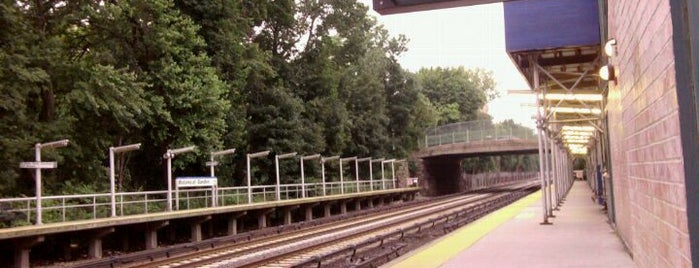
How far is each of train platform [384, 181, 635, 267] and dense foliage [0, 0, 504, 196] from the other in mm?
12114

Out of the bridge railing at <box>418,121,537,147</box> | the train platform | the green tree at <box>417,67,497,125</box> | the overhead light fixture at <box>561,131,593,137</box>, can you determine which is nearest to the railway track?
the train platform

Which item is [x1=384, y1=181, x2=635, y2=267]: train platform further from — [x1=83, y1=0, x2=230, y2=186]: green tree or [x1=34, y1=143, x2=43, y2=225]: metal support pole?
[x1=83, y1=0, x2=230, y2=186]: green tree

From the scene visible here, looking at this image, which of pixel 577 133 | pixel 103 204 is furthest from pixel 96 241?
pixel 577 133

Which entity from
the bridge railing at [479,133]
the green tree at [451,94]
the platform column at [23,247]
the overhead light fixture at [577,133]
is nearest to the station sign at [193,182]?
the platform column at [23,247]

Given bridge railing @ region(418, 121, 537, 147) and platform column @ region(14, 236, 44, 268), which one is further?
bridge railing @ region(418, 121, 537, 147)

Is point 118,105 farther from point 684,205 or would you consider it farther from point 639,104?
point 684,205

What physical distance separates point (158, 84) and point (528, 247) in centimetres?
1644

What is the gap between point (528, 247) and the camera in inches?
520

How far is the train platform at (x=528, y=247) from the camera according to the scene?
11000 mm

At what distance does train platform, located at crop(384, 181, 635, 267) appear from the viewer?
→ 1100cm

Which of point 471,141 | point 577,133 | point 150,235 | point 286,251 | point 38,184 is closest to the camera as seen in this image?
point 286,251

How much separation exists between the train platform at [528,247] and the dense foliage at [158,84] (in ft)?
39.7

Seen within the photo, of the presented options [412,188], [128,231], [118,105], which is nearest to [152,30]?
[118,105]

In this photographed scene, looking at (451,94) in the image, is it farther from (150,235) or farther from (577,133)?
(150,235)
